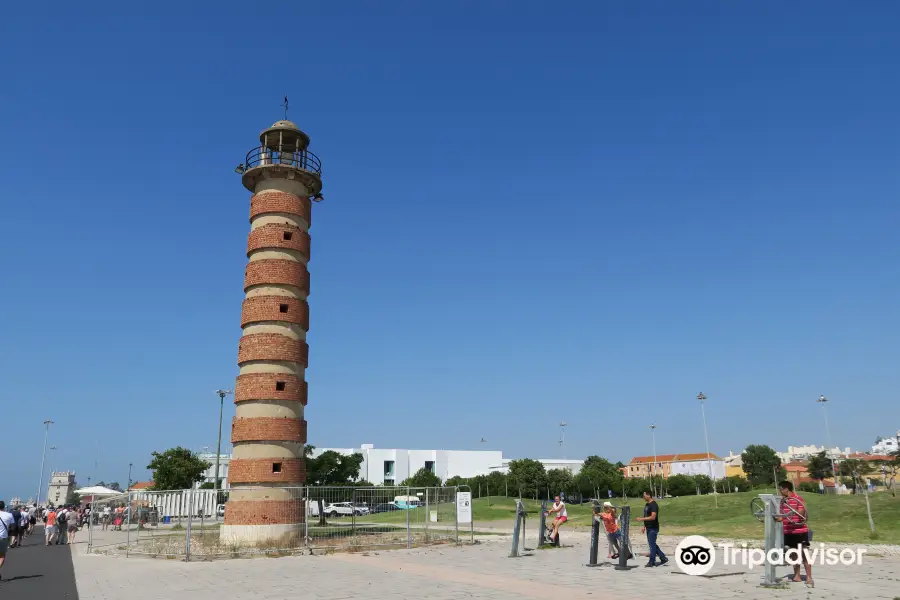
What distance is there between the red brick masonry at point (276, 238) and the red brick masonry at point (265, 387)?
586 cm

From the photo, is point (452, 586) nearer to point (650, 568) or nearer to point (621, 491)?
point (650, 568)

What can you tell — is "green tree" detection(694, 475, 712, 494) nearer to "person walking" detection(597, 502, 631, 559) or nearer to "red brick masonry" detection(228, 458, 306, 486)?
"red brick masonry" detection(228, 458, 306, 486)

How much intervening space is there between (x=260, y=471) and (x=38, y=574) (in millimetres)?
8796

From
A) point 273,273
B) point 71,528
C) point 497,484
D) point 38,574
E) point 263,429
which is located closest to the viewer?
point 38,574

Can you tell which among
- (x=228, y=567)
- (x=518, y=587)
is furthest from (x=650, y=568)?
(x=228, y=567)

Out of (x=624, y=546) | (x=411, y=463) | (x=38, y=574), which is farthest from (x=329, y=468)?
(x=411, y=463)

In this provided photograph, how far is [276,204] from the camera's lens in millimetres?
30141

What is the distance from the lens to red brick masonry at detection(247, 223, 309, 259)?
96.8 ft

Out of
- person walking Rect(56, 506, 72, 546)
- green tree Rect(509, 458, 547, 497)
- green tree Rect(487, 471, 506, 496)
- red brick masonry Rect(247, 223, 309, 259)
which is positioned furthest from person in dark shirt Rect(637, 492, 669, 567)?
green tree Rect(487, 471, 506, 496)

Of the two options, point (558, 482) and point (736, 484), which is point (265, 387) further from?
point (736, 484)

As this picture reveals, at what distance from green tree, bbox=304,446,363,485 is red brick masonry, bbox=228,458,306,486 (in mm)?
20694

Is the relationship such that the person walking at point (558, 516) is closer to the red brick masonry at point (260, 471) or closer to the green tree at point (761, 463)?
the red brick masonry at point (260, 471)

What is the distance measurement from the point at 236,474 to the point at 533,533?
15.3 meters

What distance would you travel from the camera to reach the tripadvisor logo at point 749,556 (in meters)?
14.0
